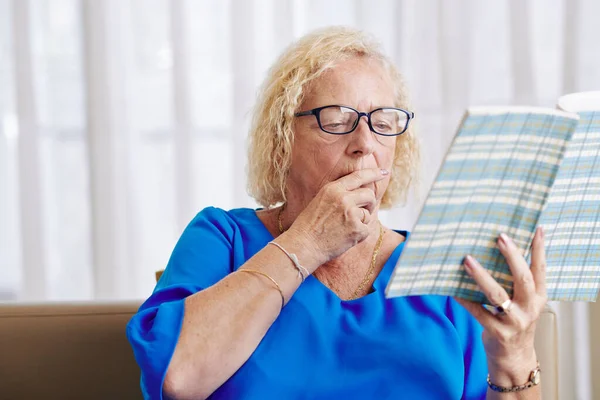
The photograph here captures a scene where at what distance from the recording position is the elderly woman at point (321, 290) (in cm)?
115

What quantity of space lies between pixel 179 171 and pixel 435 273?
6.51 feet

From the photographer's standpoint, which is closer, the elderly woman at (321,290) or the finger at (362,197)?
the elderly woman at (321,290)

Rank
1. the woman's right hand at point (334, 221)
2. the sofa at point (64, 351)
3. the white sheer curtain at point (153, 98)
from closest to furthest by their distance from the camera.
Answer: the woman's right hand at point (334, 221)
the sofa at point (64, 351)
the white sheer curtain at point (153, 98)

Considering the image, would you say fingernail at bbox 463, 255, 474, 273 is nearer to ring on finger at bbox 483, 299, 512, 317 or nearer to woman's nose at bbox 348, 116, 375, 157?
ring on finger at bbox 483, 299, 512, 317

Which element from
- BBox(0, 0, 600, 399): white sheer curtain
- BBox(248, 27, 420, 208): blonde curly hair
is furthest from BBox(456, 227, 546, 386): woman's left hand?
BBox(0, 0, 600, 399): white sheer curtain

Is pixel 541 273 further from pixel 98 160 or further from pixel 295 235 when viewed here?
pixel 98 160

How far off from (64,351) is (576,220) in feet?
3.80

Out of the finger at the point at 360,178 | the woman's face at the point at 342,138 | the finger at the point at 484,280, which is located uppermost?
the woman's face at the point at 342,138

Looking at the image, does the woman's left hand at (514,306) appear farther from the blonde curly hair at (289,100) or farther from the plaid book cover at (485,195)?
the blonde curly hair at (289,100)

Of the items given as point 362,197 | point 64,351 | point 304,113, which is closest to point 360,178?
point 362,197

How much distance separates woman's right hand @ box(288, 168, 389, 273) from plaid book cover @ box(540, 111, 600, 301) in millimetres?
357

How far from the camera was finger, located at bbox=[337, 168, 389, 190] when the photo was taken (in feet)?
4.31

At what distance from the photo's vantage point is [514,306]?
1.03 metres

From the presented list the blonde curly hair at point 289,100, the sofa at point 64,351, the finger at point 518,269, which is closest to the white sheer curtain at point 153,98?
the blonde curly hair at point 289,100
